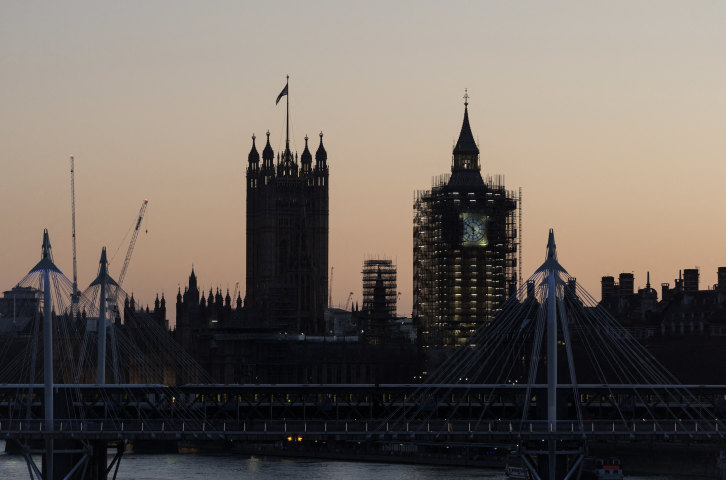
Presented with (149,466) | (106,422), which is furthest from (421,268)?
(106,422)

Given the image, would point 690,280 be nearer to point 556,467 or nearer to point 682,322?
point 682,322

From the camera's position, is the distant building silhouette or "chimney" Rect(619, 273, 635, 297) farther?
"chimney" Rect(619, 273, 635, 297)

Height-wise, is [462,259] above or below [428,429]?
above

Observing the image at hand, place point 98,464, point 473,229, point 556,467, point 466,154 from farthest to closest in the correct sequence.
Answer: point 466,154
point 473,229
point 98,464
point 556,467

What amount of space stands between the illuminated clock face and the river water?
56.9 meters

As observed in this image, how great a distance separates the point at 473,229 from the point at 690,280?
3060 cm

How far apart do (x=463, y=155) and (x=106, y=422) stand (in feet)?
359

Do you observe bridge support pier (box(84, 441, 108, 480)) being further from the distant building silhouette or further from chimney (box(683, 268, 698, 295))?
chimney (box(683, 268, 698, 295))

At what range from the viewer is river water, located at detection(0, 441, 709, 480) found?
323ft

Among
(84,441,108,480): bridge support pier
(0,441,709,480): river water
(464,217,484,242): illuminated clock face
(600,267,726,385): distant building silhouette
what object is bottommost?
(0,441,709,480): river water

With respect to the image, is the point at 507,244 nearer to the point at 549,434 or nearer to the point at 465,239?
the point at 465,239

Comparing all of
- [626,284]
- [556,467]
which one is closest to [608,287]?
[626,284]

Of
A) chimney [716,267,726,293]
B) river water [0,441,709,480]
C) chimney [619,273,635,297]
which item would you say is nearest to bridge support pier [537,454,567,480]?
river water [0,441,709,480]

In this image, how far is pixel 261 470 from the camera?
105 m
